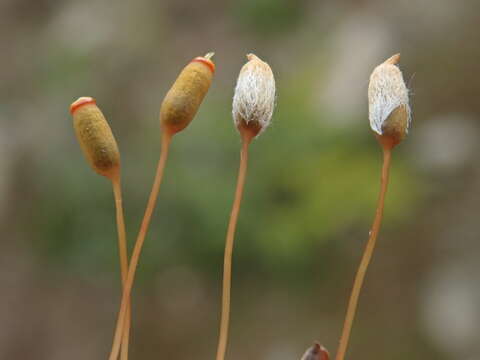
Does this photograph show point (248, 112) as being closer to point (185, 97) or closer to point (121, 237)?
point (185, 97)

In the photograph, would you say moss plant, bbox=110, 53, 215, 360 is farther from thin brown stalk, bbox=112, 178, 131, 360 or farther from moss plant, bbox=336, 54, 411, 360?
moss plant, bbox=336, 54, 411, 360

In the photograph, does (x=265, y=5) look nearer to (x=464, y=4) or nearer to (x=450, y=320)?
(x=464, y=4)

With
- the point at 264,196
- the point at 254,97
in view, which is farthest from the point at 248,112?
the point at 264,196

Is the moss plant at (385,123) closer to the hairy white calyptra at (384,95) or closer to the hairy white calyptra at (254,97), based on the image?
the hairy white calyptra at (384,95)

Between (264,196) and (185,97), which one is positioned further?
(264,196)

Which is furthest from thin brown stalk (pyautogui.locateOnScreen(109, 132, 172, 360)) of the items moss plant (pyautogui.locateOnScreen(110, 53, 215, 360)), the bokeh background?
the bokeh background

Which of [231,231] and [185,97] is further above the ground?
[185,97]
